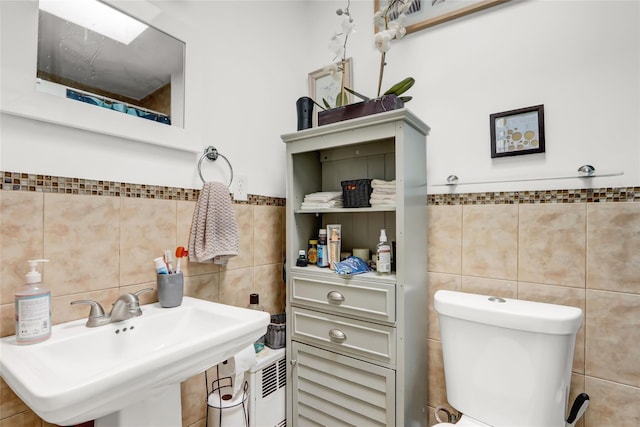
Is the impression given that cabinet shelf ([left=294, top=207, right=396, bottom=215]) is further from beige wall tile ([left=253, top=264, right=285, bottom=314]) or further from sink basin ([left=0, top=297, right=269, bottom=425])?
sink basin ([left=0, top=297, right=269, bottom=425])

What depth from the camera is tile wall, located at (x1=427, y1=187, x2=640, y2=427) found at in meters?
1.10

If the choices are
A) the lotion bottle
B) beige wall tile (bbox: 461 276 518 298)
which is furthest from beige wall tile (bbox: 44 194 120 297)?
beige wall tile (bbox: 461 276 518 298)

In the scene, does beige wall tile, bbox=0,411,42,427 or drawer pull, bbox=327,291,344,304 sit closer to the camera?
beige wall tile, bbox=0,411,42,427

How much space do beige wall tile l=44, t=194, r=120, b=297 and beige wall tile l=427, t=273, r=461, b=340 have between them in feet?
4.30

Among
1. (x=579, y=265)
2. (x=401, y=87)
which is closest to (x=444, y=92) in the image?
(x=401, y=87)

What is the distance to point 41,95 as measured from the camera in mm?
925

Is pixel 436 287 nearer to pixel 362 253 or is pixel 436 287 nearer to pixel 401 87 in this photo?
pixel 362 253

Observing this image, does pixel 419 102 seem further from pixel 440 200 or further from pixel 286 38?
pixel 286 38

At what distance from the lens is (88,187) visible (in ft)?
3.36

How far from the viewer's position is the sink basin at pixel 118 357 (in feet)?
1.95

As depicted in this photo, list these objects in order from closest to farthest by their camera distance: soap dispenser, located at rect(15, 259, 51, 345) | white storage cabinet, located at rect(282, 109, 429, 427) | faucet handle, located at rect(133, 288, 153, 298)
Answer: soap dispenser, located at rect(15, 259, 51, 345)
faucet handle, located at rect(133, 288, 153, 298)
white storage cabinet, located at rect(282, 109, 429, 427)

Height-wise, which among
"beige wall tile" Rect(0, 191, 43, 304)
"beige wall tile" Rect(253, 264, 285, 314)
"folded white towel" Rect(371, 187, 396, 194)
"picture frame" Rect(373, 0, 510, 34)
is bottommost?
"beige wall tile" Rect(253, 264, 285, 314)

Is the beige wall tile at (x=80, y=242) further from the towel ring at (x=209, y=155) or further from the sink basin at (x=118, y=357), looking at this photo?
the towel ring at (x=209, y=155)

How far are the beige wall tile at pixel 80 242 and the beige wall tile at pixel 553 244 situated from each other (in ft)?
5.15
